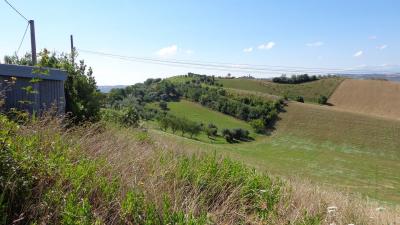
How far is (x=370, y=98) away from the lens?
3302 inches

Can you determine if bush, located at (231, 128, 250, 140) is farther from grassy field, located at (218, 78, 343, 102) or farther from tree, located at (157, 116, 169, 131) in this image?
grassy field, located at (218, 78, 343, 102)

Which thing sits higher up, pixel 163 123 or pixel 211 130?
pixel 163 123

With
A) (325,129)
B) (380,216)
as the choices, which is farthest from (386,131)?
(380,216)

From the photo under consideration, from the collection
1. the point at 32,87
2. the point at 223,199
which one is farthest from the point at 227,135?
the point at 223,199

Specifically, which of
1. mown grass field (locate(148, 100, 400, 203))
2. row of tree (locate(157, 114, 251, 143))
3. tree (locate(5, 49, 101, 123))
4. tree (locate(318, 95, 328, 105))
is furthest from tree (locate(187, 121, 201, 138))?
tree (locate(5, 49, 101, 123))

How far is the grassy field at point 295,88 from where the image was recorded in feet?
325

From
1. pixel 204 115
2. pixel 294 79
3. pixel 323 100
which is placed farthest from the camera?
pixel 294 79

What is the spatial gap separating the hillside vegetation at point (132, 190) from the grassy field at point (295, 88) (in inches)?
3733

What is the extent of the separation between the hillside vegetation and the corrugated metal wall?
402 cm

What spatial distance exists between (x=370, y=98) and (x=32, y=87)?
8543 cm

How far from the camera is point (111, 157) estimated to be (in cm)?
526

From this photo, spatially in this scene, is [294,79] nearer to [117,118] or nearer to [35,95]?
[117,118]

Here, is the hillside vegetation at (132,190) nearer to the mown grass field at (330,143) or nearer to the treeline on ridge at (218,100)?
the mown grass field at (330,143)

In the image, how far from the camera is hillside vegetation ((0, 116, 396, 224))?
3.60 meters
